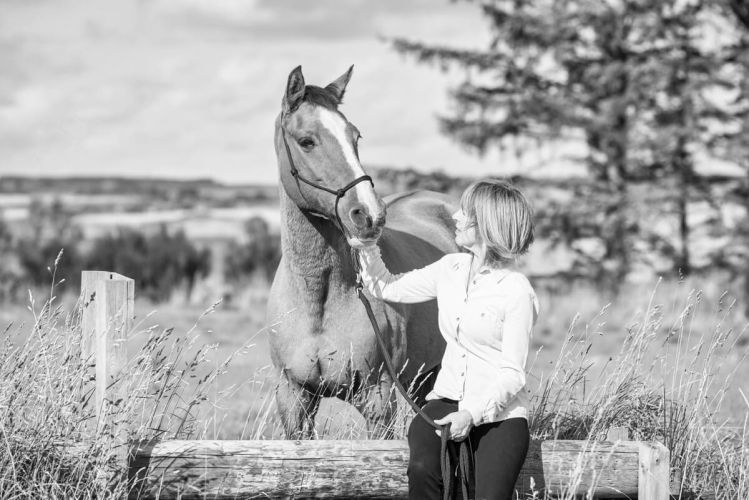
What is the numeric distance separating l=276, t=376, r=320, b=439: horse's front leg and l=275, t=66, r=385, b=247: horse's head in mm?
977

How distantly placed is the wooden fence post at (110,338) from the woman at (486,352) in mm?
1291

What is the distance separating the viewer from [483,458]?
3.60 meters

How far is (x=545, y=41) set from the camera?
19.0 metres

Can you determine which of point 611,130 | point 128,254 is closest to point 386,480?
point 611,130

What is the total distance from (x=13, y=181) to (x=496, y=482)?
46.6 metres

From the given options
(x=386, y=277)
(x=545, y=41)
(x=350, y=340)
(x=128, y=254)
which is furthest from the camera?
(x=128, y=254)

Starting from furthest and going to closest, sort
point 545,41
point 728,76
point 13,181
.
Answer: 1. point 13,181
2. point 545,41
3. point 728,76

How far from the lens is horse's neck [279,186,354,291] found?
467 cm

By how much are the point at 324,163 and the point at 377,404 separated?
52.6 inches

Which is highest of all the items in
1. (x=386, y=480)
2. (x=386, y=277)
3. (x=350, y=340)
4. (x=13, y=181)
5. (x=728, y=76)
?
(x=728, y=76)

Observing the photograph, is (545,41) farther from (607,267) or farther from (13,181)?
(13,181)

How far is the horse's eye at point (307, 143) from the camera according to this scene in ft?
14.7

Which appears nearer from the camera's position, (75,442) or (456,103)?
(75,442)

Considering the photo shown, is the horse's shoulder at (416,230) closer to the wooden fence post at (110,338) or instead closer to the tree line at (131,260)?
the wooden fence post at (110,338)
